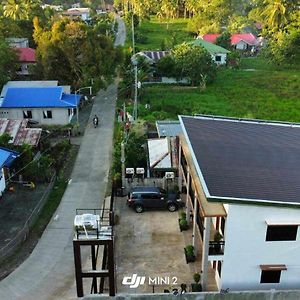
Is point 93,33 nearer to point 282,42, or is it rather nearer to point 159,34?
point 282,42

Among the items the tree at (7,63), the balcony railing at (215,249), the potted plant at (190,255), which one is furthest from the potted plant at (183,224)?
the tree at (7,63)

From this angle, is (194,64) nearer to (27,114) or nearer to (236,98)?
(236,98)

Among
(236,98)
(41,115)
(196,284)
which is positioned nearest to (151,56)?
(236,98)

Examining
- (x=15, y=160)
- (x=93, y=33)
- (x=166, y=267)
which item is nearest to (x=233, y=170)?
(x=166, y=267)

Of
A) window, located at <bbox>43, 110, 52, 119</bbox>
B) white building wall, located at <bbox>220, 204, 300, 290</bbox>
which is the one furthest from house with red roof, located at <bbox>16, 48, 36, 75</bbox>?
white building wall, located at <bbox>220, 204, 300, 290</bbox>

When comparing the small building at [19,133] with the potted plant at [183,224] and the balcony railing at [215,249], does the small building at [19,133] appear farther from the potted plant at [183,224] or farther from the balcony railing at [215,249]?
the balcony railing at [215,249]

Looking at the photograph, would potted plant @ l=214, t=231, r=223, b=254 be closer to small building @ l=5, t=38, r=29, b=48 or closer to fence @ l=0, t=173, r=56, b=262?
A: fence @ l=0, t=173, r=56, b=262

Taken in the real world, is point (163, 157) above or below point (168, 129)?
below
